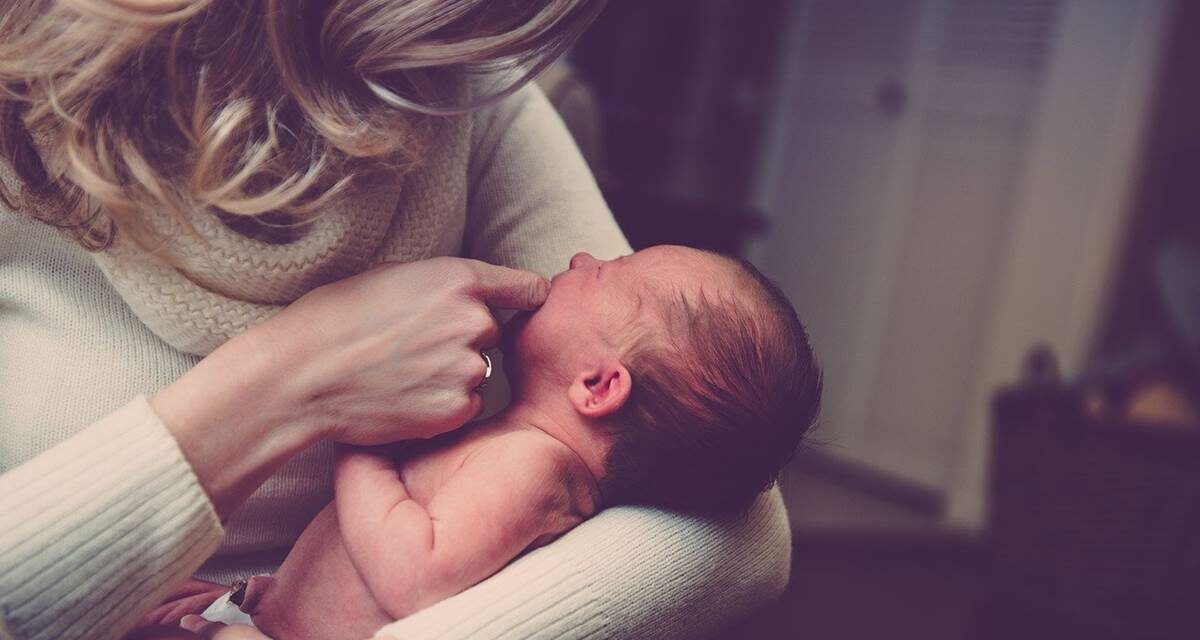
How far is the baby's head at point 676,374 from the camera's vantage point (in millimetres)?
838

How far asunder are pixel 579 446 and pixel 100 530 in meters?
0.39

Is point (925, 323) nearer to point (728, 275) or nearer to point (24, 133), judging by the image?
point (728, 275)

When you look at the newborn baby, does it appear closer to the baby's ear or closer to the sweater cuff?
the baby's ear

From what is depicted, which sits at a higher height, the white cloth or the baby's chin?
the baby's chin

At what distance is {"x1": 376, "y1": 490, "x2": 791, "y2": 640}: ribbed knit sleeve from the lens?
0.68 m

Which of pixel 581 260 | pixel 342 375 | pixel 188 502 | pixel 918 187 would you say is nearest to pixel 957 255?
pixel 918 187

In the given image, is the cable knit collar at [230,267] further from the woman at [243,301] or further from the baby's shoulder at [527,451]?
the baby's shoulder at [527,451]

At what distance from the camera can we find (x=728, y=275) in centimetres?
90

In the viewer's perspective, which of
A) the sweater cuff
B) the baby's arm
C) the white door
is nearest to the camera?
the sweater cuff

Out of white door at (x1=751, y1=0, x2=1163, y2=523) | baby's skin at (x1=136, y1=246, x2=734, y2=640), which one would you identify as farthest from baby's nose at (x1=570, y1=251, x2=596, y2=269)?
white door at (x1=751, y1=0, x2=1163, y2=523)

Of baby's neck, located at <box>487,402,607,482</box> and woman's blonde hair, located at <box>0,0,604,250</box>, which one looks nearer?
woman's blonde hair, located at <box>0,0,604,250</box>

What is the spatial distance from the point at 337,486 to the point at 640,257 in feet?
1.13

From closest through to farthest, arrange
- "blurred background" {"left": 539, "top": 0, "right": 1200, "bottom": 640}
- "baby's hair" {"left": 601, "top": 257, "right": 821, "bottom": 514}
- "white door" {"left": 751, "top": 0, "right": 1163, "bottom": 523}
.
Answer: "baby's hair" {"left": 601, "top": 257, "right": 821, "bottom": 514} → "blurred background" {"left": 539, "top": 0, "right": 1200, "bottom": 640} → "white door" {"left": 751, "top": 0, "right": 1163, "bottom": 523}

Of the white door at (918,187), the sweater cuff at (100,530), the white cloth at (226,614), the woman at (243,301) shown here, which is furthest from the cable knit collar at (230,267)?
the white door at (918,187)
